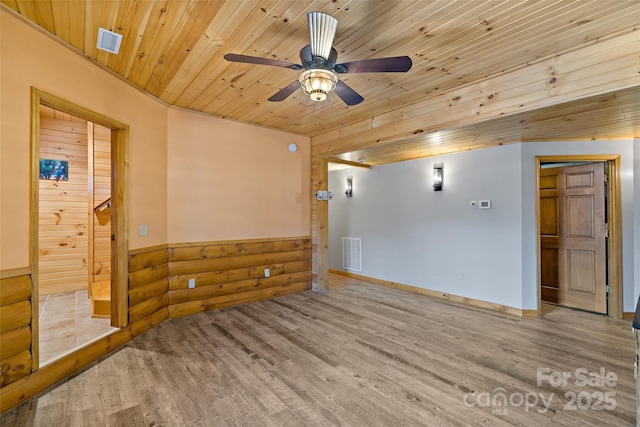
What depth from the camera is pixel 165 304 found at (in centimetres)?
364

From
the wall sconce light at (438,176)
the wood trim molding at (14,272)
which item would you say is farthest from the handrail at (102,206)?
the wall sconce light at (438,176)

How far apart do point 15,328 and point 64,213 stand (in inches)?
131

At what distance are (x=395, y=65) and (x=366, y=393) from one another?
2.34 meters

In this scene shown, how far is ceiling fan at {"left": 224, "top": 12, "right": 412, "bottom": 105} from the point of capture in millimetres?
1769

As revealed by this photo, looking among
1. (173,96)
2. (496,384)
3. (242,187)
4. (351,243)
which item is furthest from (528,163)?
(173,96)

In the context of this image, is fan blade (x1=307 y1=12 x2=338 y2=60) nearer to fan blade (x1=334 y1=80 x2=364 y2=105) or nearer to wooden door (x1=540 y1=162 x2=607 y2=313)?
fan blade (x1=334 y1=80 x2=364 y2=105)

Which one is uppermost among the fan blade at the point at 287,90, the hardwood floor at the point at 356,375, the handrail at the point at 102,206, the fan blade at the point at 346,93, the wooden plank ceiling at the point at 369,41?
the wooden plank ceiling at the point at 369,41

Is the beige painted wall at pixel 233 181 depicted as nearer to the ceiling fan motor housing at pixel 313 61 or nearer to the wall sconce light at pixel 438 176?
the wall sconce light at pixel 438 176

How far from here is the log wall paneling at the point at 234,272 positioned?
3.77m

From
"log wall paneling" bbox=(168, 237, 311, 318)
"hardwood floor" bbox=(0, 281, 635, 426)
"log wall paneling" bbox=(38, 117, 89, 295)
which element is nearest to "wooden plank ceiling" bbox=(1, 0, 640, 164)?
"log wall paneling" bbox=(168, 237, 311, 318)

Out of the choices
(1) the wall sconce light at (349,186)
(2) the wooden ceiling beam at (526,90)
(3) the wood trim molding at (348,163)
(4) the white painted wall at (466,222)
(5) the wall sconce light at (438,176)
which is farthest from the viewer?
(1) the wall sconce light at (349,186)

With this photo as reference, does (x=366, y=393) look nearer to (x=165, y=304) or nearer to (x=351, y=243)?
(x=165, y=304)

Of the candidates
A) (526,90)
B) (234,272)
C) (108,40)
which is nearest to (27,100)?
(108,40)

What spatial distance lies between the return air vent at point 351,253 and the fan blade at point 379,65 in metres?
4.48
